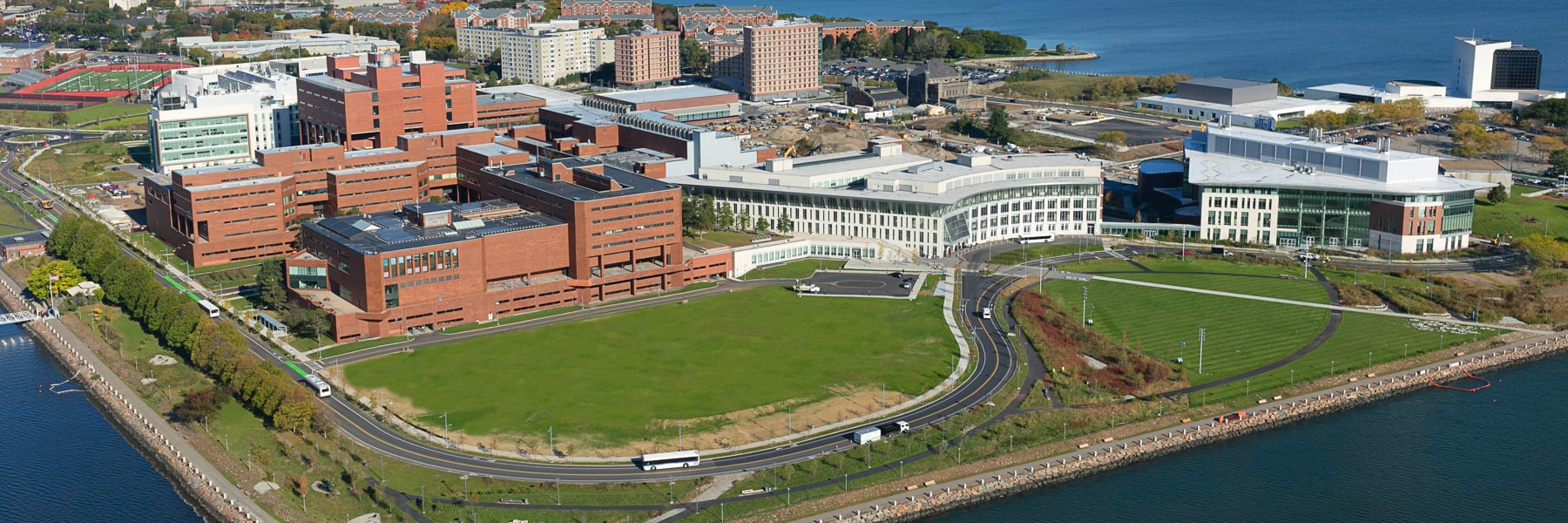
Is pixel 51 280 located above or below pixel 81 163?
below

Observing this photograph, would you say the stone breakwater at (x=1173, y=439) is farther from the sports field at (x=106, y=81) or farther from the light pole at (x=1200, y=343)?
the sports field at (x=106, y=81)

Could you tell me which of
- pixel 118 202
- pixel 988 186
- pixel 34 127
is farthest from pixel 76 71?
pixel 988 186

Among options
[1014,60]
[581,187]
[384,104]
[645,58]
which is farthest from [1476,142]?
[645,58]

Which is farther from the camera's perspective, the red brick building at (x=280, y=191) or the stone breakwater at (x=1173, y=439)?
the red brick building at (x=280, y=191)

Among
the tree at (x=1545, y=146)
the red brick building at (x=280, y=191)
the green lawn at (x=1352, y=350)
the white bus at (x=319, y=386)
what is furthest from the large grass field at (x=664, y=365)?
the tree at (x=1545, y=146)

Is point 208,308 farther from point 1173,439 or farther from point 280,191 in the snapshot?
point 1173,439

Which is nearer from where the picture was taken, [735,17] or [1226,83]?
[1226,83]

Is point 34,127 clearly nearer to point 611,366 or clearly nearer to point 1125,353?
point 611,366
